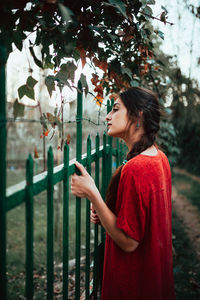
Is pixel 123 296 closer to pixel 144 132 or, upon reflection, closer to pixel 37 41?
pixel 144 132

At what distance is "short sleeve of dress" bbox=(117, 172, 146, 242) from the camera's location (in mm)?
1256

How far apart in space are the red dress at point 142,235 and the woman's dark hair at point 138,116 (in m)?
0.13

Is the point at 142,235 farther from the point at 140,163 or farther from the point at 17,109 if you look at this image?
the point at 17,109

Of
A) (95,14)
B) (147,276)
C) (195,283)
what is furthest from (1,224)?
(195,283)

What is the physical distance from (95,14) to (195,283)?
11.9 ft

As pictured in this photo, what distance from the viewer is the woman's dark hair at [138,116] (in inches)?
59.4

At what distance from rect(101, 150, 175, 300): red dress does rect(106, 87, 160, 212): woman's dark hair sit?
0.41 feet

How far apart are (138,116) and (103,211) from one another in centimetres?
61

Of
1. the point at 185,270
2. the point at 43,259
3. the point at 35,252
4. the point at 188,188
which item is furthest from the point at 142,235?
the point at 188,188

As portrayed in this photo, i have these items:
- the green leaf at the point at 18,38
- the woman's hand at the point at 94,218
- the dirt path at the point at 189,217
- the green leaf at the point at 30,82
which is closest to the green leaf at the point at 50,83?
the green leaf at the point at 30,82

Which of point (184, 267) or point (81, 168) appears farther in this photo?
point (184, 267)

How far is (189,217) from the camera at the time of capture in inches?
250

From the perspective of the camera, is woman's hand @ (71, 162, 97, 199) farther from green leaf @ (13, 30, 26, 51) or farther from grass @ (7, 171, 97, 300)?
grass @ (7, 171, 97, 300)

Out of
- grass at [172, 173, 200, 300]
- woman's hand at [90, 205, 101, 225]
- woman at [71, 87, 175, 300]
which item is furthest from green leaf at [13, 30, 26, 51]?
grass at [172, 173, 200, 300]
